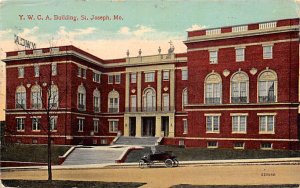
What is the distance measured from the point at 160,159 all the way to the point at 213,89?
6398 millimetres

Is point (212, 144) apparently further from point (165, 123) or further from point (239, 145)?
point (165, 123)

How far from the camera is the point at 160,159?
16.7 meters

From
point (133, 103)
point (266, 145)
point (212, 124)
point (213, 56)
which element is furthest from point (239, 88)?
point (133, 103)

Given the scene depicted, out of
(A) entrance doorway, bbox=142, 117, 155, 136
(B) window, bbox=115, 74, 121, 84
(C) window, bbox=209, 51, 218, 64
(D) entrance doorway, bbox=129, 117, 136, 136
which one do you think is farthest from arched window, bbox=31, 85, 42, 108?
(C) window, bbox=209, 51, 218, 64

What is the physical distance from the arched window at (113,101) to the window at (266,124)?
26.6 ft

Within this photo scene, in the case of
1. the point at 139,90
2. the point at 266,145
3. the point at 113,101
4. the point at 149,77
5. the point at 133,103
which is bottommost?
the point at 266,145

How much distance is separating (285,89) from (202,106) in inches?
190

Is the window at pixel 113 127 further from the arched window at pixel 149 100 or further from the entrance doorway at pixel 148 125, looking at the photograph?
the arched window at pixel 149 100

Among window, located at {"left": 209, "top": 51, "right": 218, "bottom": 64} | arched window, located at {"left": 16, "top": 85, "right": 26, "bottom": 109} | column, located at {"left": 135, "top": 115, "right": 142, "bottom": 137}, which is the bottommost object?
column, located at {"left": 135, "top": 115, "right": 142, "bottom": 137}

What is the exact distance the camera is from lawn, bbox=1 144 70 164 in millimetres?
17094

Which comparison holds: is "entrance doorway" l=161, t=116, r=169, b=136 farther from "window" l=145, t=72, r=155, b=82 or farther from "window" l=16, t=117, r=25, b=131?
"window" l=16, t=117, r=25, b=131

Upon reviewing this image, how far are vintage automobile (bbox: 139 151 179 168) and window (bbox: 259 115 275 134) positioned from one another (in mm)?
5689

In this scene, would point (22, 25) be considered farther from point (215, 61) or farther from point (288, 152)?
point (288, 152)

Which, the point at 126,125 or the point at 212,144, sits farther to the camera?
the point at 126,125
